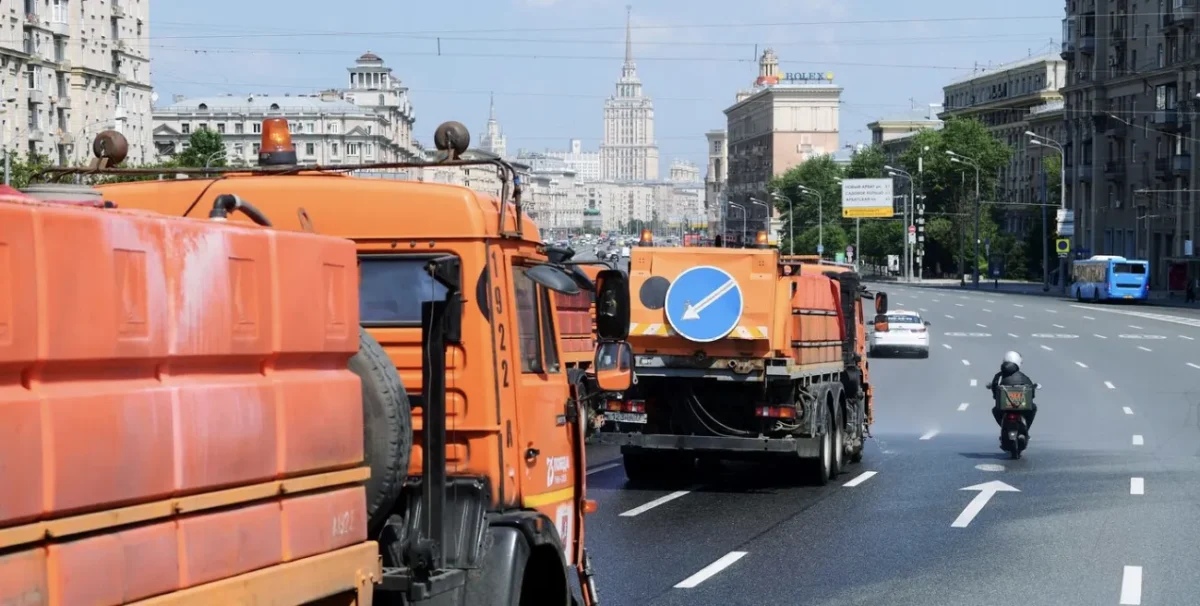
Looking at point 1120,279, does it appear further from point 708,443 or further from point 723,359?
point 708,443

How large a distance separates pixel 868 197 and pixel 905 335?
5522 cm

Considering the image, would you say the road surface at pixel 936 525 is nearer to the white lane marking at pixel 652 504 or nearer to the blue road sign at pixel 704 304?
the white lane marking at pixel 652 504

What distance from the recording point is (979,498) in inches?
705

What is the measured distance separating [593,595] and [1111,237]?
106432mm

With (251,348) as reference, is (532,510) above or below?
below

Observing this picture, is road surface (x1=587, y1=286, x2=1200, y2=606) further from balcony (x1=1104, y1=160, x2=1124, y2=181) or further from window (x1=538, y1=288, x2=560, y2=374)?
balcony (x1=1104, y1=160, x2=1124, y2=181)

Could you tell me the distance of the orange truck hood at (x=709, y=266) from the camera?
1822 cm

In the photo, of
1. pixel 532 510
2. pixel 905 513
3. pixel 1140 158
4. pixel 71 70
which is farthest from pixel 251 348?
pixel 1140 158

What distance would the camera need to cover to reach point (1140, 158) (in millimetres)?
102125

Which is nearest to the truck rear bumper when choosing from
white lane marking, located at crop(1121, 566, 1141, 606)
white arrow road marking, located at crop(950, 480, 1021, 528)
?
white arrow road marking, located at crop(950, 480, 1021, 528)

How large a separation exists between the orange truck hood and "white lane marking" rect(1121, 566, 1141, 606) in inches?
236

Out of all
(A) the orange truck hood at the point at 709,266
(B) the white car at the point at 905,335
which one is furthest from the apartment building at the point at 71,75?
(A) the orange truck hood at the point at 709,266

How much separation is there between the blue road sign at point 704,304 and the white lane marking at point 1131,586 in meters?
6.20

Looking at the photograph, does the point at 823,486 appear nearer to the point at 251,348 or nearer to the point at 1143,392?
the point at 251,348
